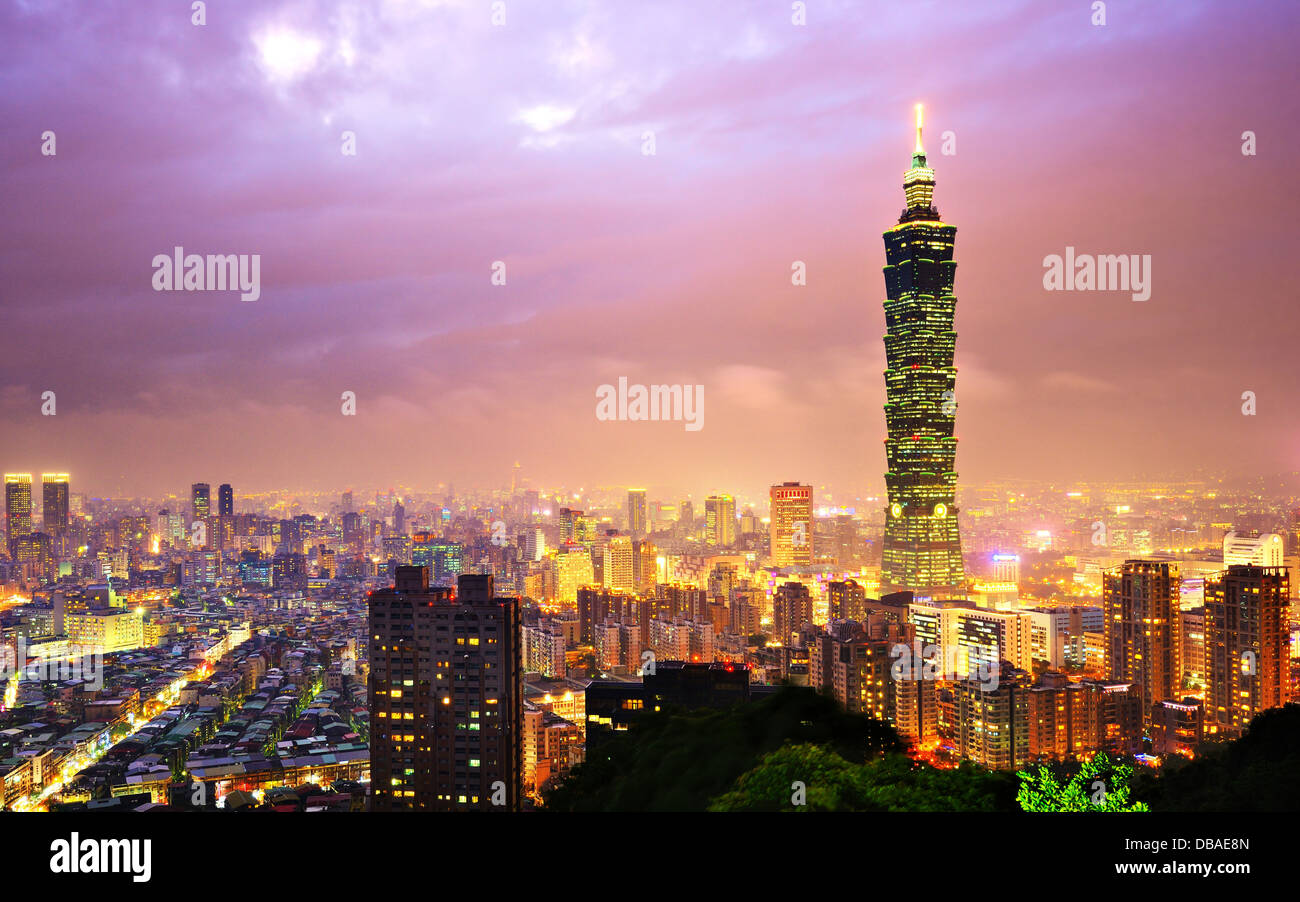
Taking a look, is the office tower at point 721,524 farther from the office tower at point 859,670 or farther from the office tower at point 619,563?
the office tower at point 859,670

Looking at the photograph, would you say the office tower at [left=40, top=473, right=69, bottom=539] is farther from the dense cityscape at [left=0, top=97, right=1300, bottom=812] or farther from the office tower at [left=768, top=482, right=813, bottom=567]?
the office tower at [left=768, top=482, right=813, bottom=567]

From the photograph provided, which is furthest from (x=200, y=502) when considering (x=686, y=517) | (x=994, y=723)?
(x=994, y=723)

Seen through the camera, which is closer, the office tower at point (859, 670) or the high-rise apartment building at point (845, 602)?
the office tower at point (859, 670)

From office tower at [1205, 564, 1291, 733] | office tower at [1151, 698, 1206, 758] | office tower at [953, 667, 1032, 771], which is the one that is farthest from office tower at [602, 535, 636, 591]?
office tower at [1205, 564, 1291, 733]

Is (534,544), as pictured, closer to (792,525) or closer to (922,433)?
(792,525)

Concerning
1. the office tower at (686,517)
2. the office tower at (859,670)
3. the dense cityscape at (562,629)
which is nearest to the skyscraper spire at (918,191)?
the dense cityscape at (562,629)
